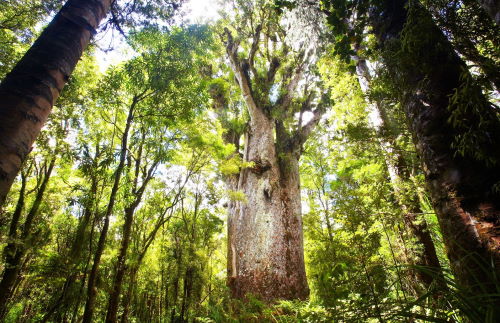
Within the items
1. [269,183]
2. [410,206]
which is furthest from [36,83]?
[269,183]

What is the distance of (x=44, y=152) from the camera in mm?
6164

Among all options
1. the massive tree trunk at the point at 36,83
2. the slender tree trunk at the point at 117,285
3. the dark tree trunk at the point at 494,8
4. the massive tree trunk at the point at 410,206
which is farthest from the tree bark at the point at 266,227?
the dark tree trunk at the point at 494,8

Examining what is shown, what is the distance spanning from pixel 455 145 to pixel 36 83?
2.25m

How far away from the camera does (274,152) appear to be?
26.6 feet

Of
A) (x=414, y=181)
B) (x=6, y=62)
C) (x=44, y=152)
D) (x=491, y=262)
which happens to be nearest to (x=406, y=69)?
(x=491, y=262)

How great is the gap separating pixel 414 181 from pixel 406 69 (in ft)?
8.12

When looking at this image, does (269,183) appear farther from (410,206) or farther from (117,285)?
(117,285)

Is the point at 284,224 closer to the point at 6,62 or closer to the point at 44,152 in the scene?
the point at 44,152

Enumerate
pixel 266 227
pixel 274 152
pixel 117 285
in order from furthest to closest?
1. pixel 274 152
2. pixel 266 227
3. pixel 117 285

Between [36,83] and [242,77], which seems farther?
[242,77]

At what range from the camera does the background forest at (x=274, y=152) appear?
4.20 ft

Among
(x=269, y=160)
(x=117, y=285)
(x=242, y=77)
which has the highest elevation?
(x=242, y=77)

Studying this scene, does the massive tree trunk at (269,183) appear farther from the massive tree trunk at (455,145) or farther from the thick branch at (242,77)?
the massive tree trunk at (455,145)

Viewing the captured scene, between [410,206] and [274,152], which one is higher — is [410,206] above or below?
below
